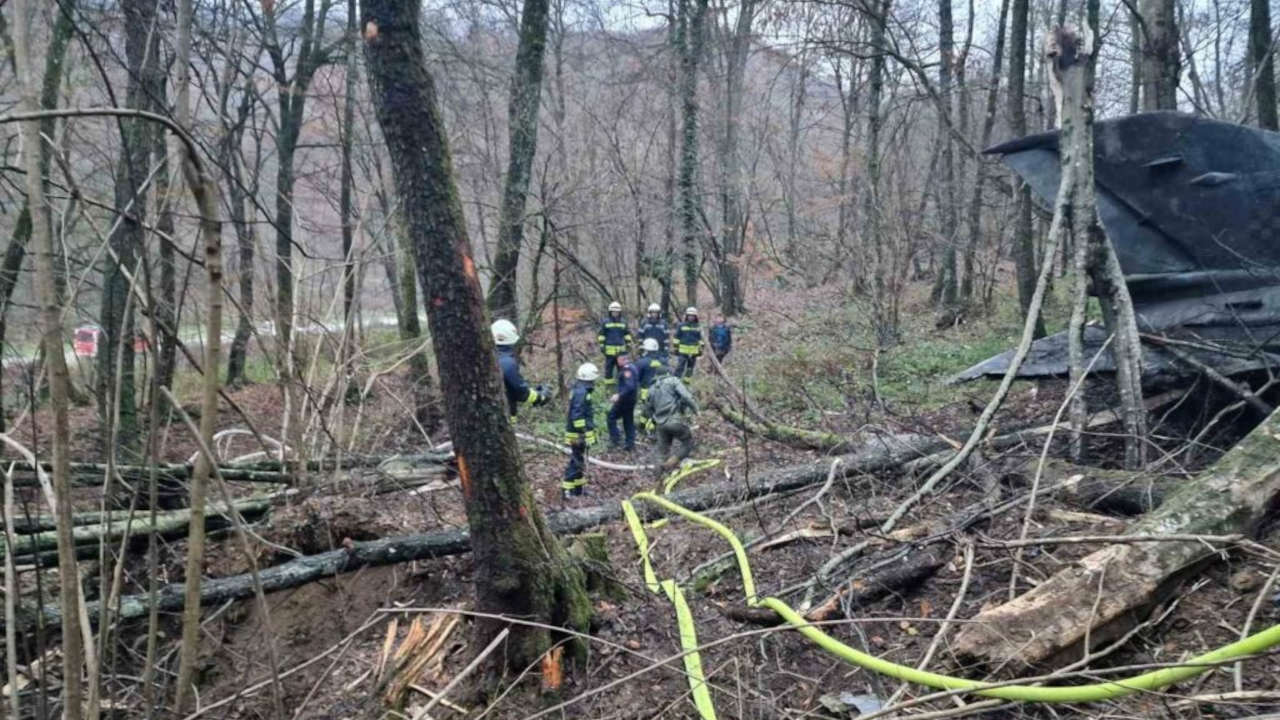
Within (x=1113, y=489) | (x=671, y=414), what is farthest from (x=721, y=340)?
(x=1113, y=489)

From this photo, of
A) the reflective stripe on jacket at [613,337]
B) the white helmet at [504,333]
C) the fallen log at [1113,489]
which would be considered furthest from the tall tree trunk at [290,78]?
the fallen log at [1113,489]

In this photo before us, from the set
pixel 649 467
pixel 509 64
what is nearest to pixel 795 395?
pixel 649 467

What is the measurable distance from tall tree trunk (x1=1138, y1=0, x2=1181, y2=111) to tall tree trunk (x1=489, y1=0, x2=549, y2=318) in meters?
7.87

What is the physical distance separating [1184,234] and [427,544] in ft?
19.7

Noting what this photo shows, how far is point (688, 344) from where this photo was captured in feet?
44.5

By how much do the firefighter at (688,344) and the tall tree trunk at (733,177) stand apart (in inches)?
210

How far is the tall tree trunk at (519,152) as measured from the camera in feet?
37.2

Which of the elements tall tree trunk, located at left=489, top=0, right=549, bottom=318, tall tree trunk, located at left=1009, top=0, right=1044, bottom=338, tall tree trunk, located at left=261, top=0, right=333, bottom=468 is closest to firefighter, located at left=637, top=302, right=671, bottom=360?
tall tree trunk, located at left=489, top=0, right=549, bottom=318

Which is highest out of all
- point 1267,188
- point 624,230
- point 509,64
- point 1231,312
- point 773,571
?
point 509,64

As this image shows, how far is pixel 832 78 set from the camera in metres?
23.0

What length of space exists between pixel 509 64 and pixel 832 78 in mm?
11887

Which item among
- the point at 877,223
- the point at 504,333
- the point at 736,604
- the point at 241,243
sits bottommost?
the point at 736,604

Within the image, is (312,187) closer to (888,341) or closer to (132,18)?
(132,18)

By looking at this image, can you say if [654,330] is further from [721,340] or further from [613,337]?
[721,340]
